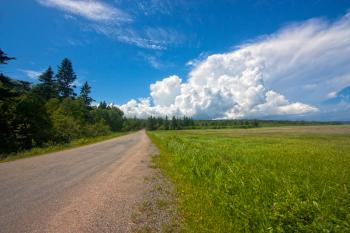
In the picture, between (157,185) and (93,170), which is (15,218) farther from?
(93,170)

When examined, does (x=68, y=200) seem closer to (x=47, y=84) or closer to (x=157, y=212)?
(x=157, y=212)

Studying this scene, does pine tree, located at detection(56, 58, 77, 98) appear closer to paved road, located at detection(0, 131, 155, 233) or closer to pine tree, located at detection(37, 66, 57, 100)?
pine tree, located at detection(37, 66, 57, 100)

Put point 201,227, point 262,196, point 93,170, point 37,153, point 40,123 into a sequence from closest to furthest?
point 201,227 < point 262,196 < point 93,170 < point 37,153 < point 40,123

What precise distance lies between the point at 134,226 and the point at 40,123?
2774cm

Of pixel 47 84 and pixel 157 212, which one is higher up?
pixel 47 84

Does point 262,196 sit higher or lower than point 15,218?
higher

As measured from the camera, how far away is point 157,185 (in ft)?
31.2

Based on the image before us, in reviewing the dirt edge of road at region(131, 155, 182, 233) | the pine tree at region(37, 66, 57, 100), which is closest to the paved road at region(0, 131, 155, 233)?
the dirt edge of road at region(131, 155, 182, 233)

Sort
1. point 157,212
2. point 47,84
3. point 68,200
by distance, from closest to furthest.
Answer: point 157,212 → point 68,200 → point 47,84

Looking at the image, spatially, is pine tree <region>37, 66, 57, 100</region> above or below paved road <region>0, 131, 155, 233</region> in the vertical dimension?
above

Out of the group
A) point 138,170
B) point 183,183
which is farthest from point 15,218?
point 138,170

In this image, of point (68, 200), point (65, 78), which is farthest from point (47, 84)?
point (68, 200)

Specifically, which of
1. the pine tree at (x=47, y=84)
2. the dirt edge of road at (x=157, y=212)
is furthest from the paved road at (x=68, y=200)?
the pine tree at (x=47, y=84)

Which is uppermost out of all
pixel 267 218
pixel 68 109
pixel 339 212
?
pixel 68 109
